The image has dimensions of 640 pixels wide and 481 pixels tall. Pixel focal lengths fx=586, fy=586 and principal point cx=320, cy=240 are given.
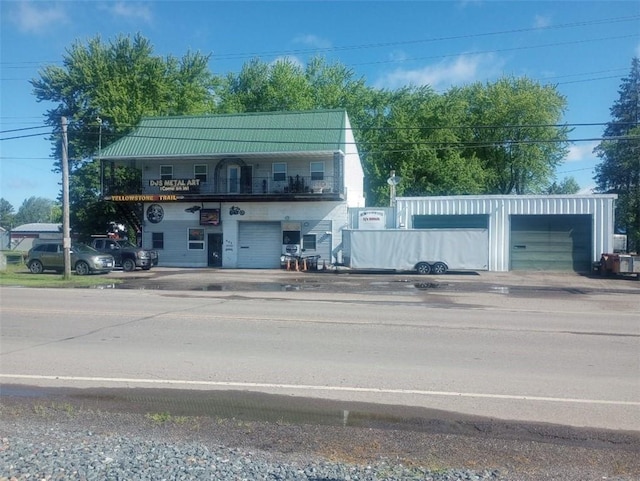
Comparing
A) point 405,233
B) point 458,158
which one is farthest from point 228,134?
point 458,158

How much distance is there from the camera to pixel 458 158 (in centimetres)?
4722

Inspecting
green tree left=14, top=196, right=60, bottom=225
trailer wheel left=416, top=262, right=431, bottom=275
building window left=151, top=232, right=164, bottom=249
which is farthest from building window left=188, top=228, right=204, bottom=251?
green tree left=14, top=196, right=60, bottom=225

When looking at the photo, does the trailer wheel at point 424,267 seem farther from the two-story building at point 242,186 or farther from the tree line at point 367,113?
the tree line at point 367,113

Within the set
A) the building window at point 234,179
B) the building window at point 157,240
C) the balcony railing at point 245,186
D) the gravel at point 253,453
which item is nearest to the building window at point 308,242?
the balcony railing at point 245,186

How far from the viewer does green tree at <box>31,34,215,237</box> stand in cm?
4250

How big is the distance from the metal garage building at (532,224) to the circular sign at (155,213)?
1459 centimetres

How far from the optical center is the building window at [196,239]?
118ft

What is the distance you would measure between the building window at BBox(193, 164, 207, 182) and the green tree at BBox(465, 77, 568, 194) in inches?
1005

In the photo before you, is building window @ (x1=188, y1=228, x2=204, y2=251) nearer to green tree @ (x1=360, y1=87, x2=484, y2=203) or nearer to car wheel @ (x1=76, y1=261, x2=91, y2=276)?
car wheel @ (x1=76, y1=261, x2=91, y2=276)

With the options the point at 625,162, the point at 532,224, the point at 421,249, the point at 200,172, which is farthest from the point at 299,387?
the point at 625,162

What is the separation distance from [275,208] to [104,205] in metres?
16.1

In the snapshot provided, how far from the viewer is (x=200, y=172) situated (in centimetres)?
3659

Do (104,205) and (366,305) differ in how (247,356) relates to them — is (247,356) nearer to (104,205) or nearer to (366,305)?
(366,305)

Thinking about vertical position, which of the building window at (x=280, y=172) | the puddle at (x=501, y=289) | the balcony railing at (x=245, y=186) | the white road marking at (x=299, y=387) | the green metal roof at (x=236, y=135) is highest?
the green metal roof at (x=236, y=135)
